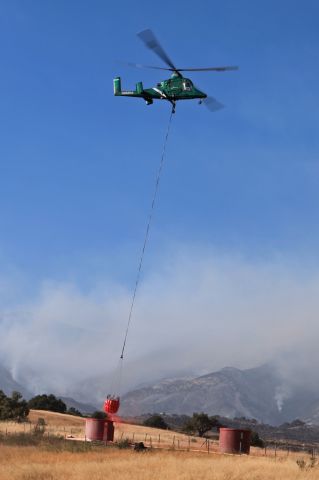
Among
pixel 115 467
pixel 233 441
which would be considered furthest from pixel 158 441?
pixel 115 467

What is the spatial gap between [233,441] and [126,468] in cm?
2198

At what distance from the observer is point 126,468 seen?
34000 mm

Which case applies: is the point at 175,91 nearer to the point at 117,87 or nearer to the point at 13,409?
the point at 117,87

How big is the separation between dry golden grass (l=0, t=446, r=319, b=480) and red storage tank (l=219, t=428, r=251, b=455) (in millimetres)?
13504

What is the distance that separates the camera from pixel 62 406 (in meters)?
117

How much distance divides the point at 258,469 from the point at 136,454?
35.8 feet

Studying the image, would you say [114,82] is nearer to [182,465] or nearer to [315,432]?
[182,465]

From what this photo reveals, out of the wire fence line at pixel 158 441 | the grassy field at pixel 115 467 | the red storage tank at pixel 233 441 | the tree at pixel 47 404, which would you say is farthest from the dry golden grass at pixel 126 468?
the tree at pixel 47 404

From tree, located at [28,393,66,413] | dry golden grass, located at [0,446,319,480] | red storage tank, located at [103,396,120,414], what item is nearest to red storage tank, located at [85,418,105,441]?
dry golden grass, located at [0,446,319,480]

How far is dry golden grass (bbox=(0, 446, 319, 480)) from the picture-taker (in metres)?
31.4

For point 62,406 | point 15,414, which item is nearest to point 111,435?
point 15,414

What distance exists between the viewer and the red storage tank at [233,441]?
53.7m

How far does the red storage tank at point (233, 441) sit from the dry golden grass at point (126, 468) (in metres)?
13.5

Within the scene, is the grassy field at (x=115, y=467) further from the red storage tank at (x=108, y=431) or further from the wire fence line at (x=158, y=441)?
the wire fence line at (x=158, y=441)
